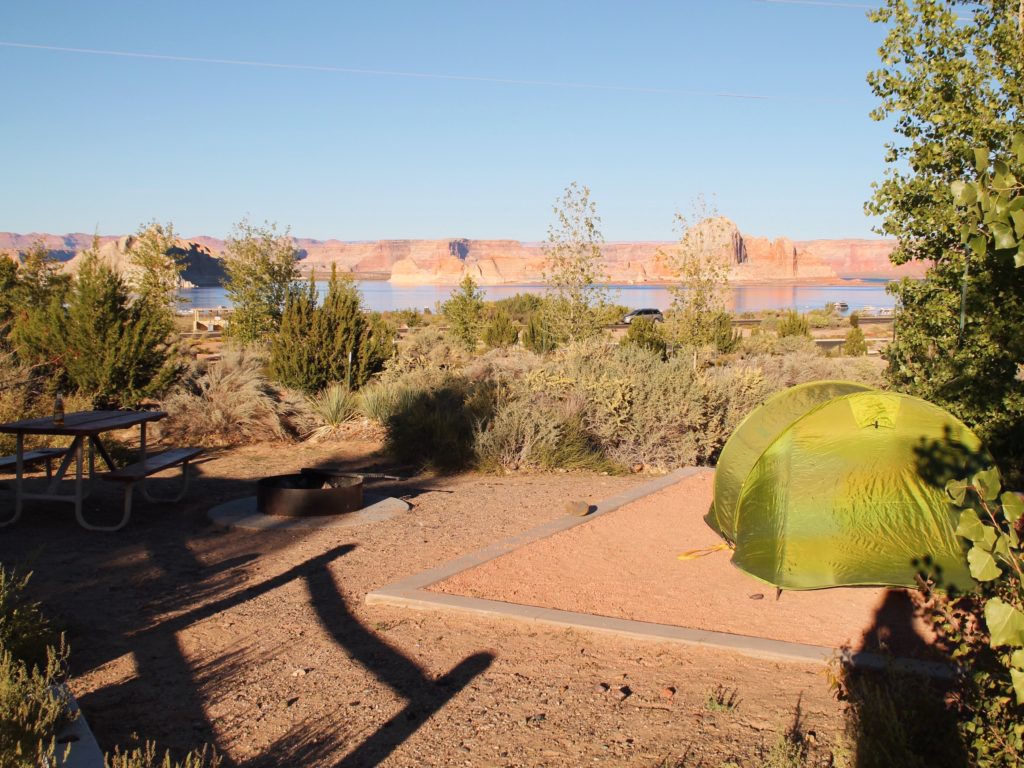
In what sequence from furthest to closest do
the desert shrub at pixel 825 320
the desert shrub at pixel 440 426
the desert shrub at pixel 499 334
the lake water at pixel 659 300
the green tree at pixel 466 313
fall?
the lake water at pixel 659 300
the desert shrub at pixel 825 320
the desert shrub at pixel 499 334
the green tree at pixel 466 313
the desert shrub at pixel 440 426

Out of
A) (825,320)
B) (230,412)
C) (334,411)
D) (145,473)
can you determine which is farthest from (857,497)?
(825,320)

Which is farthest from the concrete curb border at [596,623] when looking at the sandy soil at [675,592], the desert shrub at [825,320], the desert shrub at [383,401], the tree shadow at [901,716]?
the desert shrub at [825,320]

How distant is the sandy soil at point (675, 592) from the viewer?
5660mm

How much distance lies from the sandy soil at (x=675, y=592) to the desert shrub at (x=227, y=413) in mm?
7089

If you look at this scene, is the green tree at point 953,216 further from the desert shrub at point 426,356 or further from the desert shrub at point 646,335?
the desert shrub at point 646,335

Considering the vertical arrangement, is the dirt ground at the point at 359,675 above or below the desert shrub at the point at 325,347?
→ below

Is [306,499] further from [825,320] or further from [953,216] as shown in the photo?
[825,320]

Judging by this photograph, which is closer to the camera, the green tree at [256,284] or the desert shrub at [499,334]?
the green tree at [256,284]

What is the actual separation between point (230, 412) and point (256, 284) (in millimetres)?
10999

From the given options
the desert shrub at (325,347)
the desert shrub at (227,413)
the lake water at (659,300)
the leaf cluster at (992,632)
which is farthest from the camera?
the lake water at (659,300)

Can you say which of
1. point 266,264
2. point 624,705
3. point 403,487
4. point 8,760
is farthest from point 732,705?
point 266,264

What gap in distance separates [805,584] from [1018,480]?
3811 millimetres

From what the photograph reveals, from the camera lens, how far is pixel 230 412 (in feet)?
45.1

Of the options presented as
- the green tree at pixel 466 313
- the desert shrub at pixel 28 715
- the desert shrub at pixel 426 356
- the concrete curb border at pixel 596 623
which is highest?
the green tree at pixel 466 313
